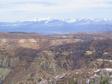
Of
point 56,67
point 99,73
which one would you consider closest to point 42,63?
point 56,67

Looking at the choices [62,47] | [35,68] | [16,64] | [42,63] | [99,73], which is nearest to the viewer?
[99,73]

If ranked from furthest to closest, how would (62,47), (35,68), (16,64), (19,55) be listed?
1. (62,47)
2. (19,55)
3. (16,64)
4. (35,68)

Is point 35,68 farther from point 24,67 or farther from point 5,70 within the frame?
point 5,70

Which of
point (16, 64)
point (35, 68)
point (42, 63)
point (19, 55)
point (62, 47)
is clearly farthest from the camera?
point (62, 47)

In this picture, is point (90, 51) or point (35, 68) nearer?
point (35, 68)

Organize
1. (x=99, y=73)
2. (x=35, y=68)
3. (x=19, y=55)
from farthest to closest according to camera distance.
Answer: (x=19, y=55) → (x=35, y=68) → (x=99, y=73)

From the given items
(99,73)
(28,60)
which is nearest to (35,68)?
(28,60)

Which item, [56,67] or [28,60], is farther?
[28,60]

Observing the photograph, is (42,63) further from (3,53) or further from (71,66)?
(3,53)

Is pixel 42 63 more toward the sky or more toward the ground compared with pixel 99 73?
more toward the ground
